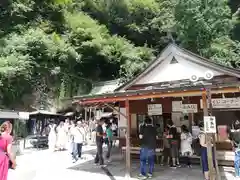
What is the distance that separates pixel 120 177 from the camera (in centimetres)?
970

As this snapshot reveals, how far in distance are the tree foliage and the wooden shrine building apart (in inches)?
507

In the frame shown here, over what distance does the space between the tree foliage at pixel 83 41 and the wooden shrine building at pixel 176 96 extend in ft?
42.2

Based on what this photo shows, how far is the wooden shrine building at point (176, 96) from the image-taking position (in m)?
9.38

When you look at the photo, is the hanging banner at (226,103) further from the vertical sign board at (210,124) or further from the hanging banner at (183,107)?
the vertical sign board at (210,124)

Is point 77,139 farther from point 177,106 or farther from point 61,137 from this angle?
point 61,137

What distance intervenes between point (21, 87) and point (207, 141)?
70.2ft

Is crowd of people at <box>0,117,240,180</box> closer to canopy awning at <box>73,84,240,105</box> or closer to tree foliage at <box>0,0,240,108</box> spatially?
canopy awning at <box>73,84,240,105</box>

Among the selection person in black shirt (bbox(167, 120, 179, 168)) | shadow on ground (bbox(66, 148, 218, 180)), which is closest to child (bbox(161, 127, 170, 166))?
person in black shirt (bbox(167, 120, 179, 168))

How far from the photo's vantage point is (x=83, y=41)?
2889 cm

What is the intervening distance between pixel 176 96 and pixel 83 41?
814 inches

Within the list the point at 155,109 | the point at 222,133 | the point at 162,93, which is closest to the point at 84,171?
the point at 155,109

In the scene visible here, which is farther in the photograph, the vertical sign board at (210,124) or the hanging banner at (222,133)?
the hanging banner at (222,133)

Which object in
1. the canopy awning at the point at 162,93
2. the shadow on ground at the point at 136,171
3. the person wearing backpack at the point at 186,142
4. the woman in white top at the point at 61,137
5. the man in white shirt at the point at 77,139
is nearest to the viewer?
the canopy awning at the point at 162,93

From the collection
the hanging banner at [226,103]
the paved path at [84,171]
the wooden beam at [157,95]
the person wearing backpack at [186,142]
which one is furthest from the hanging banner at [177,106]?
the paved path at [84,171]
